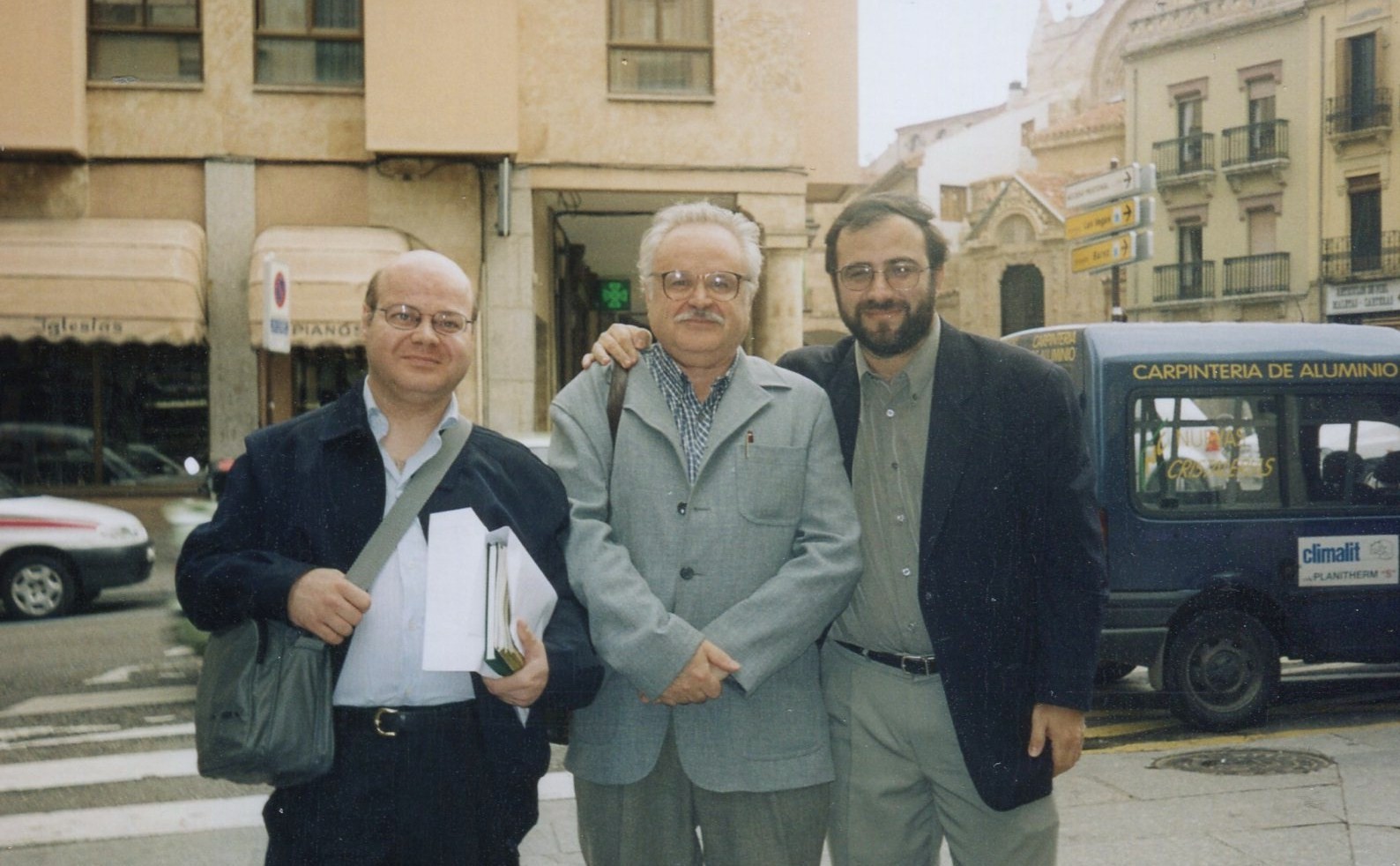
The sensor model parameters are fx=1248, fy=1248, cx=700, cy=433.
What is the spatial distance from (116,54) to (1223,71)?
3118 centimetres

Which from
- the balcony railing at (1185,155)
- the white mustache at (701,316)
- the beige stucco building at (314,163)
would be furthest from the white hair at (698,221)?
the balcony railing at (1185,155)

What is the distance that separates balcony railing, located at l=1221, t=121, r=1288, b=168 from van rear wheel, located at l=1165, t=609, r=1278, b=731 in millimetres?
31743

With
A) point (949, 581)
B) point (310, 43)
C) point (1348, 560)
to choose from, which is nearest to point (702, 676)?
point (949, 581)

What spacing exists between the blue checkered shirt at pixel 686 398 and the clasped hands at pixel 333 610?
0.66 metres

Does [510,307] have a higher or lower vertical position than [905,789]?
higher

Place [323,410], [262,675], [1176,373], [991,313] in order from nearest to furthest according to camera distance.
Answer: [262,675] → [323,410] → [1176,373] → [991,313]

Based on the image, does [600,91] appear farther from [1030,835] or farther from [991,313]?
[991,313]

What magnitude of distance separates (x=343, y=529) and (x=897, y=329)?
Answer: 1.36m

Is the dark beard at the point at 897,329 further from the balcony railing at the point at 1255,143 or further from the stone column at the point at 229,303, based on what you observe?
the balcony railing at the point at 1255,143

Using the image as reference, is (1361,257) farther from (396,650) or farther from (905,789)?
(396,650)

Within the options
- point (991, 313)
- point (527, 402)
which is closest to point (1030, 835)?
point (527, 402)

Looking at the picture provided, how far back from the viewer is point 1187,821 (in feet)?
17.6

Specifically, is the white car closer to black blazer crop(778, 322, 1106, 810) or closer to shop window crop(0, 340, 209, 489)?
shop window crop(0, 340, 209, 489)

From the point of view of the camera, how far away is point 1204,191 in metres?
38.0
